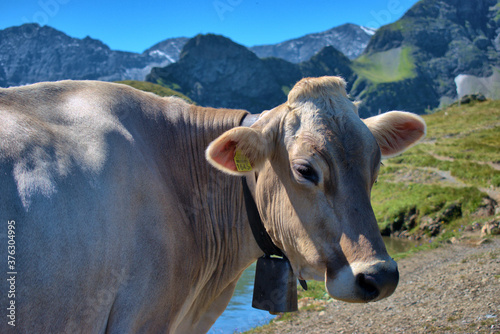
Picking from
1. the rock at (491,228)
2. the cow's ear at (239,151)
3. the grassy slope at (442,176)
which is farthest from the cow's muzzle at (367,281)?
the grassy slope at (442,176)

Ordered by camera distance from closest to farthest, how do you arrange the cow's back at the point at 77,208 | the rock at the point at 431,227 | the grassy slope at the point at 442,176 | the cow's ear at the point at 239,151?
the cow's back at the point at 77,208, the cow's ear at the point at 239,151, the rock at the point at 431,227, the grassy slope at the point at 442,176

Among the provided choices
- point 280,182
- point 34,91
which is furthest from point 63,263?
point 280,182

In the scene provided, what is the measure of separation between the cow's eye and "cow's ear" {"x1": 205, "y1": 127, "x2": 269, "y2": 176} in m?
0.38

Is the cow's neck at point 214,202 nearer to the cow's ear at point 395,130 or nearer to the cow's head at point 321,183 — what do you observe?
the cow's head at point 321,183

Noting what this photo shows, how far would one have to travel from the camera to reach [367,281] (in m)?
2.97

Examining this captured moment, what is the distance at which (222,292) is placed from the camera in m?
4.46

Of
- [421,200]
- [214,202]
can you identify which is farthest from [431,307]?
[421,200]

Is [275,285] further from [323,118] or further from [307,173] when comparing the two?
[323,118]

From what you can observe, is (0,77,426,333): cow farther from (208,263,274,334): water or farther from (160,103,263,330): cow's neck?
(208,263,274,334): water

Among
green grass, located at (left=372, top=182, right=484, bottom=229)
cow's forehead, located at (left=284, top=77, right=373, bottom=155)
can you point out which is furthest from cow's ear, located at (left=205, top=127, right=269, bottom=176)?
green grass, located at (left=372, top=182, right=484, bottom=229)

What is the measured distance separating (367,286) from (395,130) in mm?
1802

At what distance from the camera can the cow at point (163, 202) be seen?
2707 mm

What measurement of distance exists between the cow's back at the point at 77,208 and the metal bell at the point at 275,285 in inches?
41.0

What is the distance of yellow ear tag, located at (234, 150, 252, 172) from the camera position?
3621mm
